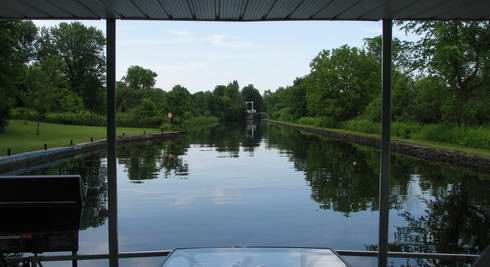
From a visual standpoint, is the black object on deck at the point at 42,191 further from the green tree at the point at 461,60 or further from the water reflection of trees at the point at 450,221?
the green tree at the point at 461,60

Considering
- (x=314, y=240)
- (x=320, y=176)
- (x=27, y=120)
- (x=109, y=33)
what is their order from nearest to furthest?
(x=109, y=33), (x=314, y=240), (x=320, y=176), (x=27, y=120)

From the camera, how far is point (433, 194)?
49.8ft

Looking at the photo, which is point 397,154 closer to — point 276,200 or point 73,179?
point 276,200

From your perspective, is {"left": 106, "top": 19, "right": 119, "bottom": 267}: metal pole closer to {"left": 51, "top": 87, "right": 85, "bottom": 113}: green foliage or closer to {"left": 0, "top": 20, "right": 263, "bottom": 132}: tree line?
{"left": 0, "top": 20, "right": 263, "bottom": 132}: tree line

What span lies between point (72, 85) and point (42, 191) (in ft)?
242

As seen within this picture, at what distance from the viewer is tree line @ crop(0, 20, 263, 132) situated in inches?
1597

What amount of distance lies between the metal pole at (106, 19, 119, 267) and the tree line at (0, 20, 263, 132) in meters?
29.9

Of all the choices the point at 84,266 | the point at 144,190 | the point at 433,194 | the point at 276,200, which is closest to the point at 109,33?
the point at 84,266

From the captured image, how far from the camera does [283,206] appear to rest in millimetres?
13039

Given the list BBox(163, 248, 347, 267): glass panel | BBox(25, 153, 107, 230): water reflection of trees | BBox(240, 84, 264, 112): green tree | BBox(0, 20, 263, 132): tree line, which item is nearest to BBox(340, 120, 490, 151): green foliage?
BBox(25, 153, 107, 230): water reflection of trees

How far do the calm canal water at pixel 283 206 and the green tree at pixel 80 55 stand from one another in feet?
170

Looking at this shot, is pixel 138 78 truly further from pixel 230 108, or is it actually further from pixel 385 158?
pixel 385 158

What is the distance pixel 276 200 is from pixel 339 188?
9.74 feet

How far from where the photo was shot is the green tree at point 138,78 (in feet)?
271
